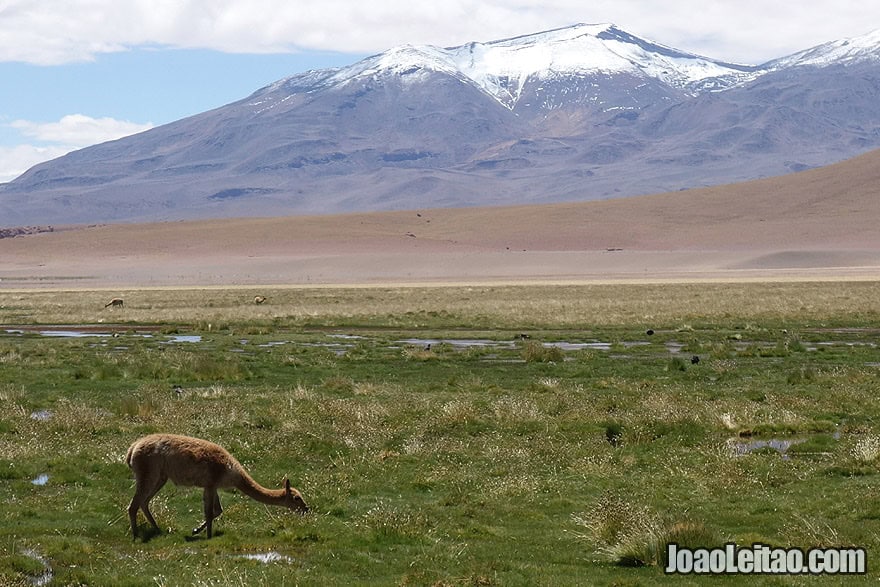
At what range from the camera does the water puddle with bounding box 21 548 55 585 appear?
10.1m

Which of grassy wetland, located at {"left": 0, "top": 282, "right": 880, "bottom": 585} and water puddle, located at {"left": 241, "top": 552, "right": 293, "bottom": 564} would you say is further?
grassy wetland, located at {"left": 0, "top": 282, "right": 880, "bottom": 585}

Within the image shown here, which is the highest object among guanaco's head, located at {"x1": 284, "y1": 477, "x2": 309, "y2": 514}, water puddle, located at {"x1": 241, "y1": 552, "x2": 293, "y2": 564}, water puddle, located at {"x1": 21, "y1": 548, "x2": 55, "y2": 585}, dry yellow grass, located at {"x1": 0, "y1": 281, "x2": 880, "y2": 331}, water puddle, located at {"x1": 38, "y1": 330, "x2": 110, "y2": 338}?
guanaco's head, located at {"x1": 284, "y1": 477, "x2": 309, "y2": 514}

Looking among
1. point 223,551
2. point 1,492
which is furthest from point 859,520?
point 1,492

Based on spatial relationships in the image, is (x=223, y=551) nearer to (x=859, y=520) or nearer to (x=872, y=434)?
(x=859, y=520)

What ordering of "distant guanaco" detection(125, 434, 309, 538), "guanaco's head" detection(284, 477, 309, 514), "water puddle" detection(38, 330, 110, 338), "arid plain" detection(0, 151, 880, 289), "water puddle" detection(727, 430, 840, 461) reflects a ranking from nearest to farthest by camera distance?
"distant guanaco" detection(125, 434, 309, 538) < "guanaco's head" detection(284, 477, 309, 514) < "water puddle" detection(727, 430, 840, 461) < "water puddle" detection(38, 330, 110, 338) < "arid plain" detection(0, 151, 880, 289)

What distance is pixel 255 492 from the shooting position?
11844 mm

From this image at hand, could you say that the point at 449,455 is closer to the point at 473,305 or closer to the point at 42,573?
the point at 42,573

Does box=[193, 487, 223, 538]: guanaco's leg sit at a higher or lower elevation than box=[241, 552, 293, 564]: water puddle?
higher

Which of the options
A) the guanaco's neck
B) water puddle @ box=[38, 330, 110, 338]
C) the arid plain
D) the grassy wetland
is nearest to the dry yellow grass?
water puddle @ box=[38, 330, 110, 338]

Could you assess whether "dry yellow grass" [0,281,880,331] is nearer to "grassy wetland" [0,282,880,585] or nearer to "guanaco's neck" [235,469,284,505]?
"grassy wetland" [0,282,880,585]

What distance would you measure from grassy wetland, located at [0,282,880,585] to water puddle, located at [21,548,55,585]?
3cm

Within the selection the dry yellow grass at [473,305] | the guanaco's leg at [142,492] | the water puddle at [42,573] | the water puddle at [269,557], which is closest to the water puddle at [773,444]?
the water puddle at [269,557]

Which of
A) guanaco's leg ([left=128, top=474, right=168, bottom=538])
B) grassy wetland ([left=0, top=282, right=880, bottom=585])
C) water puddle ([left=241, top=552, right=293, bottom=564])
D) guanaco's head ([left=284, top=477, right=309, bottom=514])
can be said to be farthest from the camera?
guanaco's head ([left=284, top=477, right=309, bottom=514])

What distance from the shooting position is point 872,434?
56.9ft
